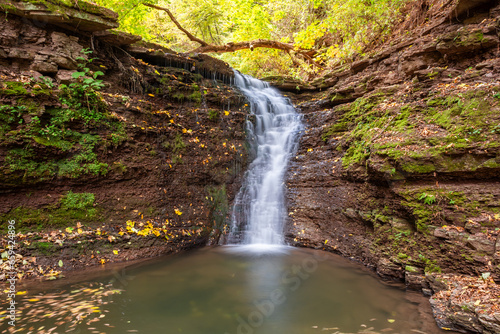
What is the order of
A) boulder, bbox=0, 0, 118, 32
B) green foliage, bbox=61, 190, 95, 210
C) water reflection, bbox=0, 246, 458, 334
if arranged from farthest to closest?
boulder, bbox=0, 0, 118, 32, green foliage, bbox=61, 190, 95, 210, water reflection, bbox=0, 246, 458, 334

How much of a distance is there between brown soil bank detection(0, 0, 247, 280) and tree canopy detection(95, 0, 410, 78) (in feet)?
13.1

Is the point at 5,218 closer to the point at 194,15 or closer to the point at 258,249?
the point at 258,249

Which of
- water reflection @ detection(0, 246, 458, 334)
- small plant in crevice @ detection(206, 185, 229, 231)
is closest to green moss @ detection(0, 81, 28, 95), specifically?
water reflection @ detection(0, 246, 458, 334)

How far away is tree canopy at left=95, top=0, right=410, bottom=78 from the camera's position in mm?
9250

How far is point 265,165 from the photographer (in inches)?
324

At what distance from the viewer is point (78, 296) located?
3604 millimetres

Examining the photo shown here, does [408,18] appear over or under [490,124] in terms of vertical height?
over

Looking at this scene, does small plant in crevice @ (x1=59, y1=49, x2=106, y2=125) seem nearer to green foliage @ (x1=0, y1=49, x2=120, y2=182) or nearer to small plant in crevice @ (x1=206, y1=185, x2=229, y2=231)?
green foliage @ (x1=0, y1=49, x2=120, y2=182)

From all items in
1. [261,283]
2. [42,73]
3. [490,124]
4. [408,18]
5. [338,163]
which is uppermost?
[408,18]

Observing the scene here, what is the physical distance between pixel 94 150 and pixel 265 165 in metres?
4.81

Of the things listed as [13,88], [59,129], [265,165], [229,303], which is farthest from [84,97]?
[229,303]

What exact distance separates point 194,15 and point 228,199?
39.7ft

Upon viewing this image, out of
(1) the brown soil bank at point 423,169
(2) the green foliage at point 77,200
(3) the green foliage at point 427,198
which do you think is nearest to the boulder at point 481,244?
(1) the brown soil bank at point 423,169

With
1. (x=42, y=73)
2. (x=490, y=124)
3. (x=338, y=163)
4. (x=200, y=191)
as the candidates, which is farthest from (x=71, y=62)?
(x=490, y=124)
